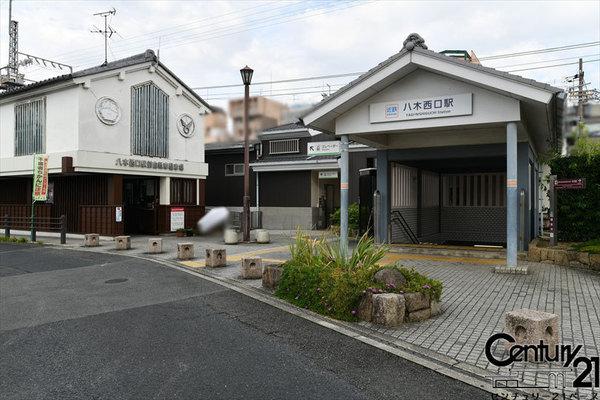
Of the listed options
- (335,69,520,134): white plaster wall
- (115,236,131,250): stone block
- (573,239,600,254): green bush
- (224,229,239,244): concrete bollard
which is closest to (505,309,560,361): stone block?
(335,69,520,134): white plaster wall

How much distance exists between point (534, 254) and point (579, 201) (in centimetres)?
203

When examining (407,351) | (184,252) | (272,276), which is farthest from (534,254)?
(184,252)

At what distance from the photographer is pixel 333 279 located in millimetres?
6496

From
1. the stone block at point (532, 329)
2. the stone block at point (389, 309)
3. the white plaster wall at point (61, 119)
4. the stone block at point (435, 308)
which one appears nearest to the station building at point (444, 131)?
the stone block at point (435, 308)

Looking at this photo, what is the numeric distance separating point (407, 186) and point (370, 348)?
10.2 m

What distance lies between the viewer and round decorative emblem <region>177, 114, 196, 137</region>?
824 inches

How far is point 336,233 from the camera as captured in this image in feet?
60.2

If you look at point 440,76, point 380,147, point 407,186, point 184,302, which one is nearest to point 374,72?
point 440,76

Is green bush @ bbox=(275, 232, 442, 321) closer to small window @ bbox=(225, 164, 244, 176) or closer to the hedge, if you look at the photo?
the hedge

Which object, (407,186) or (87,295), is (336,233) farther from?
(87,295)

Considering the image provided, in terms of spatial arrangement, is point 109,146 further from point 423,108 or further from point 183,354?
point 183,354

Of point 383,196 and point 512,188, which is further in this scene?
point 383,196

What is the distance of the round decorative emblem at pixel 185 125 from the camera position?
20.9 m

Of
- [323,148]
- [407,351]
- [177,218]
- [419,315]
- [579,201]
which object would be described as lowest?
[407,351]
